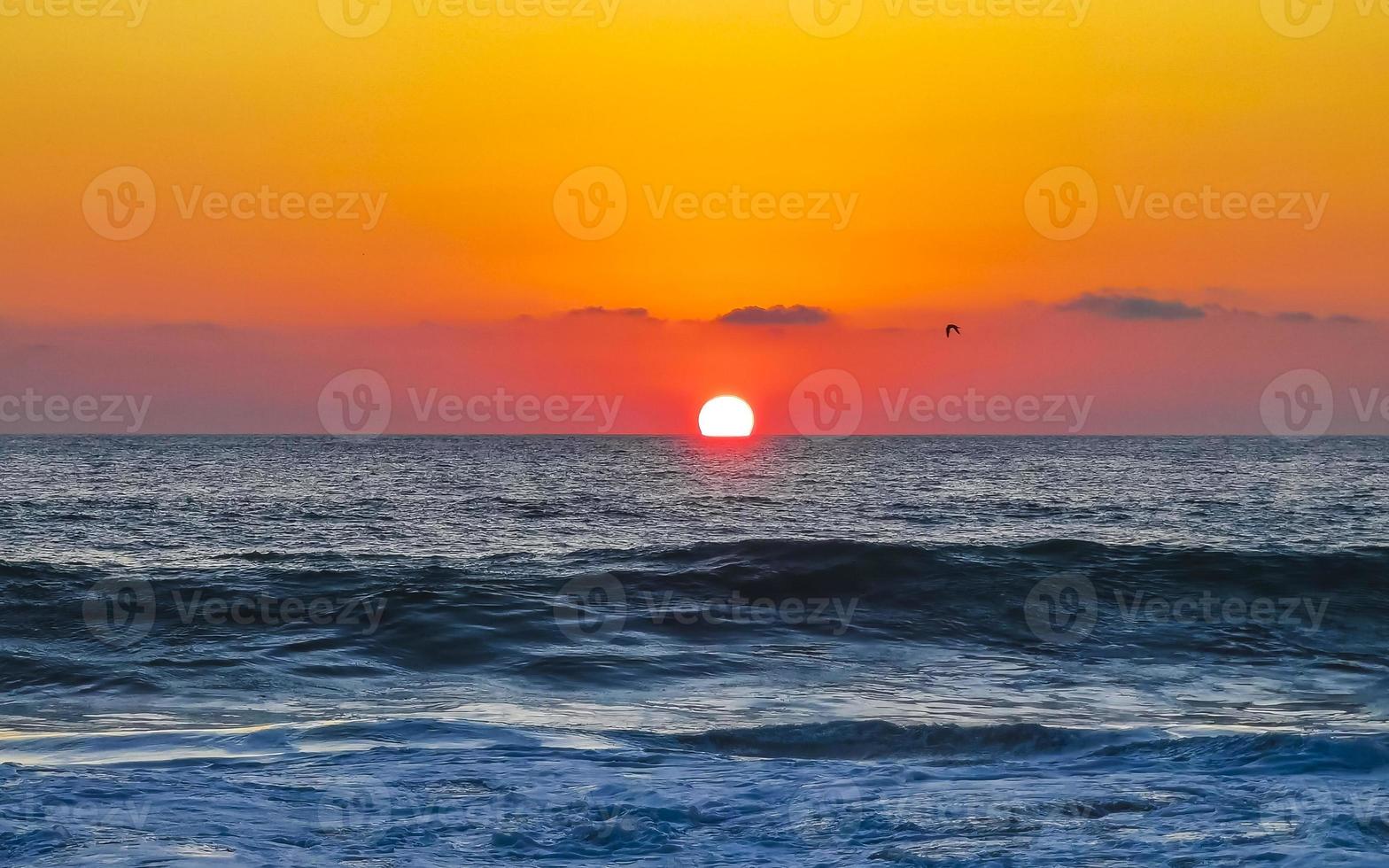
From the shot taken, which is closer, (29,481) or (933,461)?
(29,481)

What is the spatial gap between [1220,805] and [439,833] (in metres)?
6.51

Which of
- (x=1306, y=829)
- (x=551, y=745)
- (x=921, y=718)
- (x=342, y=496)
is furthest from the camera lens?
(x=342, y=496)

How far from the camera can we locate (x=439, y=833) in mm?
9016

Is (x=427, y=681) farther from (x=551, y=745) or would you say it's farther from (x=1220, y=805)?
(x=1220, y=805)

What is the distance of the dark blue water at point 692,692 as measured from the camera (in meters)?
9.09

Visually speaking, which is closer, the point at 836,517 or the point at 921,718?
the point at 921,718

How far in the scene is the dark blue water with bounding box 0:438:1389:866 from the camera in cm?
909

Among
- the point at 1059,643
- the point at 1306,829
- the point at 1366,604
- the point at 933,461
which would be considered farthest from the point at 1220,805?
the point at 933,461

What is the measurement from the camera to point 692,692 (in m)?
15.9

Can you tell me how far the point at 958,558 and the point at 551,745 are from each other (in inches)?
788

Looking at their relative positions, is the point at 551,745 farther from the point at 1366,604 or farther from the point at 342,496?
the point at 342,496

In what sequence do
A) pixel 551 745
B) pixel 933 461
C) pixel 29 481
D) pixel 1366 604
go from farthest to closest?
pixel 933 461 → pixel 29 481 → pixel 1366 604 → pixel 551 745

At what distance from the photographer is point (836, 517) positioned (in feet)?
147

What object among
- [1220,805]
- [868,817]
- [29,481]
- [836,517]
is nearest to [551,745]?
[868,817]
